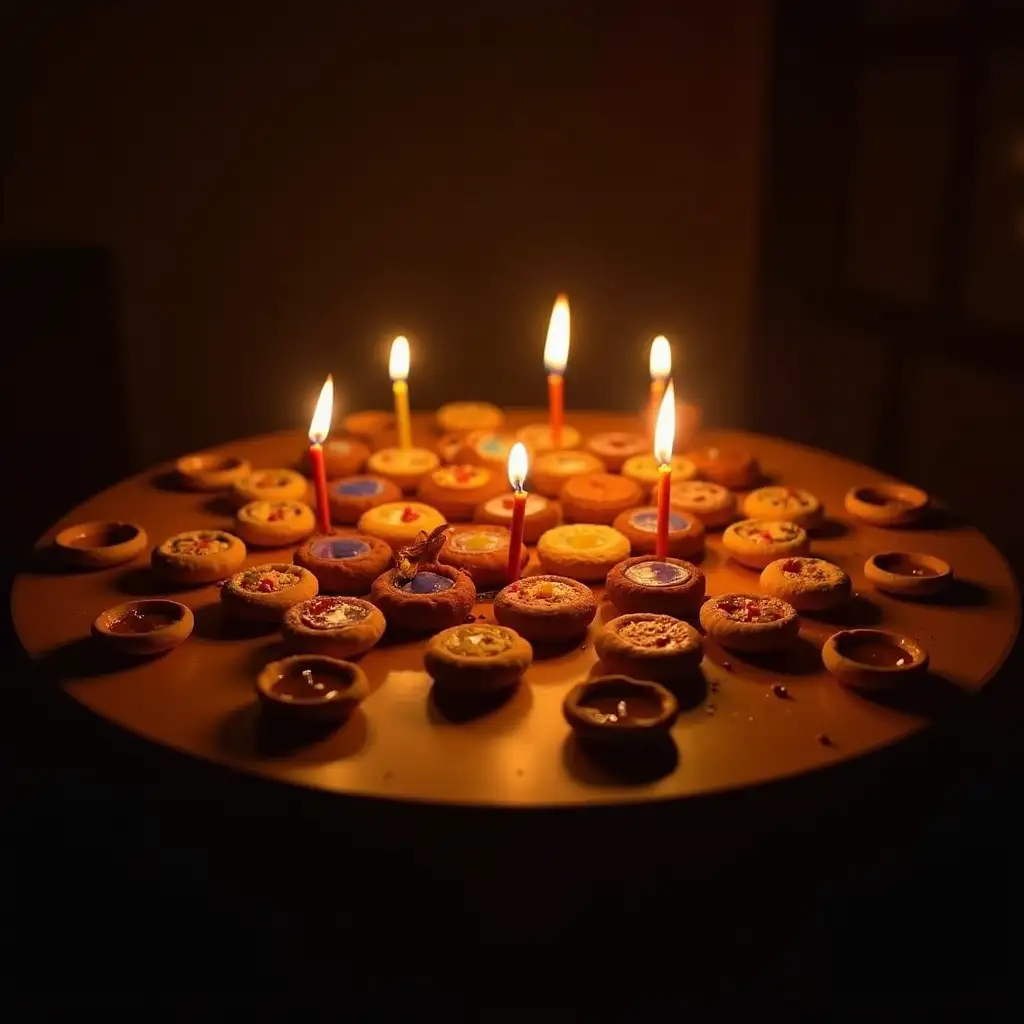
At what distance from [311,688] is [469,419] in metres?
1.42

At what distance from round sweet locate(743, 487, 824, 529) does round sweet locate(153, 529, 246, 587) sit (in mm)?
1067

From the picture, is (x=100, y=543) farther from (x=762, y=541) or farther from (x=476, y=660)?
(x=762, y=541)

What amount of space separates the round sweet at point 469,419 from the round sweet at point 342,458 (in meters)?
0.27

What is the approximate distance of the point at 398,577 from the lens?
2.04m

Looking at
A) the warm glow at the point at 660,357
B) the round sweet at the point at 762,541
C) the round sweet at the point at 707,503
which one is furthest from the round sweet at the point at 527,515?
the warm glow at the point at 660,357

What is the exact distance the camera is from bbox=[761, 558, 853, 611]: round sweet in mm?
1987

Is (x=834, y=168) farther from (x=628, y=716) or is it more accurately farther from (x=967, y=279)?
(x=628, y=716)

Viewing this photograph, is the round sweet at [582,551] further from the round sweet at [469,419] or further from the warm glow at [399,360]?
the round sweet at [469,419]

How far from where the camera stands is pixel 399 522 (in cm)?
232

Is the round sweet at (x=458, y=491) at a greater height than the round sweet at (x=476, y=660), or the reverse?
the round sweet at (x=458, y=491)

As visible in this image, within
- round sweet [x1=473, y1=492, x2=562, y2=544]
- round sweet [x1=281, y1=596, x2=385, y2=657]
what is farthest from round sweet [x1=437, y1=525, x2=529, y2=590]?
round sweet [x1=281, y1=596, x2=385, y2=657]

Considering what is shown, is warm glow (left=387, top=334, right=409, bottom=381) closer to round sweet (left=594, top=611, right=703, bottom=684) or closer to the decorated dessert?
the decorated dessert

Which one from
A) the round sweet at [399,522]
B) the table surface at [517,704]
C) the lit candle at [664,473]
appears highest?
the lit candle at [664,473]

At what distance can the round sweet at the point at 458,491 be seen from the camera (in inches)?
96.8
